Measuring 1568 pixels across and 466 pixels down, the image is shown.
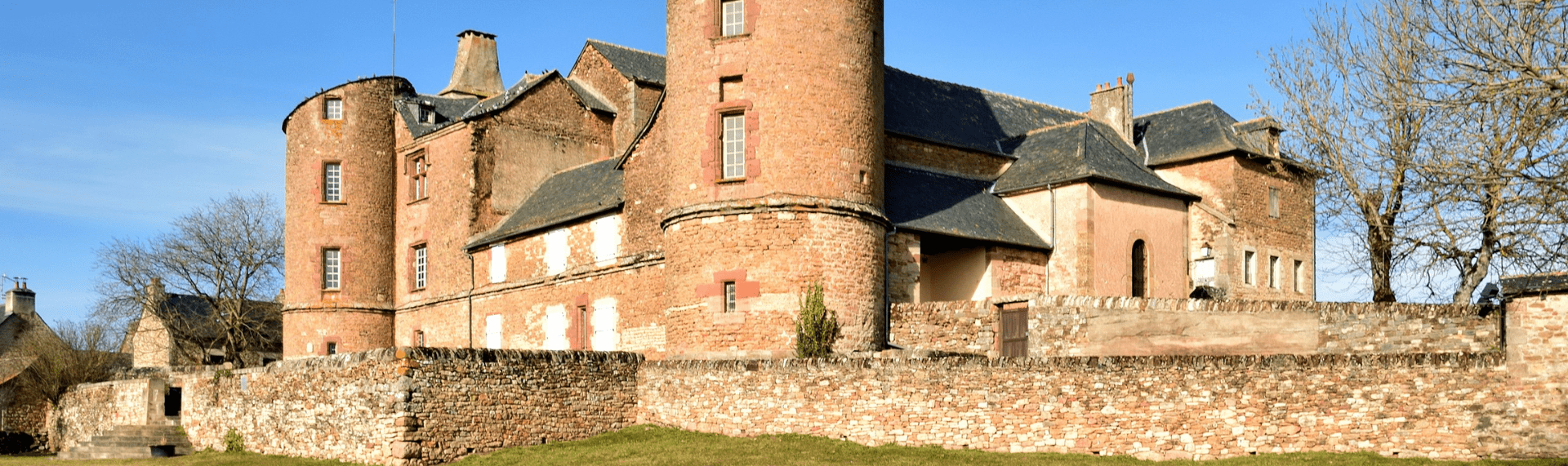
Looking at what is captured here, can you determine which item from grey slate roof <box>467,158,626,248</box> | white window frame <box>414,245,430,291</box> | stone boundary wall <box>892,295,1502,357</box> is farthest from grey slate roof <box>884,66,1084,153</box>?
white window frame <box>414,245,430,291</box>

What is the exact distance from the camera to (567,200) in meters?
35.1

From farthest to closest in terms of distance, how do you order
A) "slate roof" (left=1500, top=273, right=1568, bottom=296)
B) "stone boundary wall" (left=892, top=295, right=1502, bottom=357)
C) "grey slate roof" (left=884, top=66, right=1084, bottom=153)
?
"grey slate roof" (left=884, top=66, right=1084, bottom=153) → "stone boundary wall" (left=892, top=295, right=1502, bottom=357) → "slate roof" (left=1500, top=273, right=1568, bottom=296)

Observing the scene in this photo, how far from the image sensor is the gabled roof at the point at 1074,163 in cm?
3016

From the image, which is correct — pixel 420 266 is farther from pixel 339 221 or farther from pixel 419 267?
pixel 339 221

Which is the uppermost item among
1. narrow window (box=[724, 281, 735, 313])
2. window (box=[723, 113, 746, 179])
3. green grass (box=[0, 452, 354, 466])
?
window (box=[723, 113, 746, 179])

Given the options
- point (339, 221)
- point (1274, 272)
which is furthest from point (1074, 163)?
point (339, 221)

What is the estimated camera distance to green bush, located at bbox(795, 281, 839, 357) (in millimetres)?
24078

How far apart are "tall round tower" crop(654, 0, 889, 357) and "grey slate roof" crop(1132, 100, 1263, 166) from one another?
1039 cm

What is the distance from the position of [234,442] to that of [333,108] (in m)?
15.3

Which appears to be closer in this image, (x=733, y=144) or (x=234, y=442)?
(x=733, y=144)

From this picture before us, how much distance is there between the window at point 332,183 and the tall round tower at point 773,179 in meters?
17.9

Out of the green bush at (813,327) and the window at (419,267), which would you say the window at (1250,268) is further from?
the window at (419,267)

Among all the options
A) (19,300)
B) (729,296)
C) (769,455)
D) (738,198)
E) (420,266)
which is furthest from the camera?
(19,300)

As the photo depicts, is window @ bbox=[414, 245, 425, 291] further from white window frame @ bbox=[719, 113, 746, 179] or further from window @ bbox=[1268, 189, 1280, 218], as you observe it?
window @ bbox=[1268, 189, 1280, 218]
